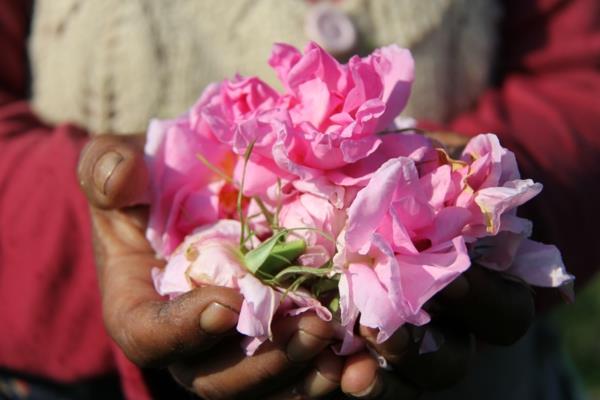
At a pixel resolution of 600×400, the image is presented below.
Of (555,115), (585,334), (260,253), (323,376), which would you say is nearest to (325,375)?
(323,376)

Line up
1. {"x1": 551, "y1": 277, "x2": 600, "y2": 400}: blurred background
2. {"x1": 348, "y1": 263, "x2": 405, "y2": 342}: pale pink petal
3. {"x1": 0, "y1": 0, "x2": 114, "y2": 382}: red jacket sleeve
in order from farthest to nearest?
{"x1": 551, "y1": 277, "x2": 600, "y2": 400}: blurred background
{"x1": 0, "y1": 0, "x2": 114, "y2": 382}: red jacket sleeve
{"x1": 348, "y1": 263, "x2": 405, "y2": 342}: pale pink petal

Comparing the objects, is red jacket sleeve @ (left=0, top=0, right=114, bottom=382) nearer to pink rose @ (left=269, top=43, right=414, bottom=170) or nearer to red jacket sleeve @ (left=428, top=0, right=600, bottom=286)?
pink rose @ (left=269, top=43, right=414, bottom=170)

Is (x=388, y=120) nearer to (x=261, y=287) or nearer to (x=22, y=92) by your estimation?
(x=261, y=287)

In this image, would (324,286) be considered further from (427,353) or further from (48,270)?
(48,270)

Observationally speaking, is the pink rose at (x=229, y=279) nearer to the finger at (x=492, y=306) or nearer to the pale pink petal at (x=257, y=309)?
the pale pink petal at (x=257, y=309)

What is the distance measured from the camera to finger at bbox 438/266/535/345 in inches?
24.3

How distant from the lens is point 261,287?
57cm

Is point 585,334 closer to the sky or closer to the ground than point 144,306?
closer to the ground

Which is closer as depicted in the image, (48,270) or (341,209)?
(341,209)

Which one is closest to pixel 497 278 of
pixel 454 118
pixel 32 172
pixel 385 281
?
pixel 385 281

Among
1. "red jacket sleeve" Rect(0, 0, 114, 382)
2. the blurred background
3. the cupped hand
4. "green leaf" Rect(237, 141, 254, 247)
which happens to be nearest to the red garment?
"red jacket sleeve" Rect(0, 0, 114, 382)

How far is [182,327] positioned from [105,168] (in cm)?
16

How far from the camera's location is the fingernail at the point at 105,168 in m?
0.65

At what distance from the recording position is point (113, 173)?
25.6 inches
